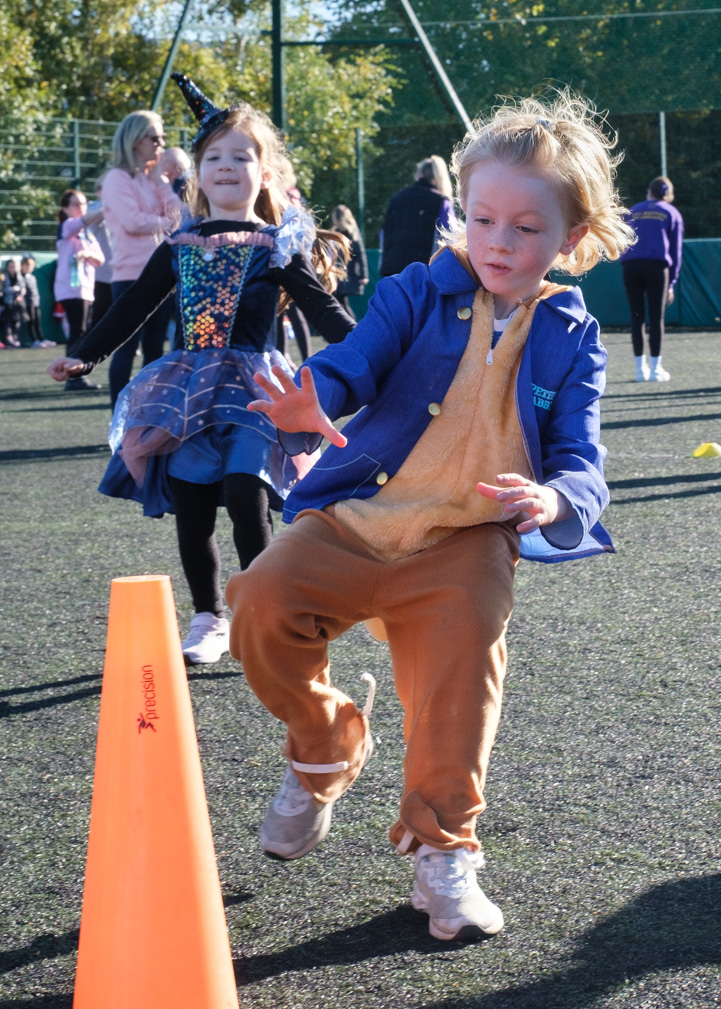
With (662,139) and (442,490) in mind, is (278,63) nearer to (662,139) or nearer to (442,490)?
(662,139)

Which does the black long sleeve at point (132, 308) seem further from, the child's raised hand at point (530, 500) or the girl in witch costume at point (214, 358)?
the child's raised hand at point (530, 500)

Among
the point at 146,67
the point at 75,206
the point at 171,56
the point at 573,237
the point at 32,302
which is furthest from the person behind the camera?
the point at 146,67

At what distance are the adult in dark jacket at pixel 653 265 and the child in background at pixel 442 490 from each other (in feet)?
31.9

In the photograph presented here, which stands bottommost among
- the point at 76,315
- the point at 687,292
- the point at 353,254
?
the point at 687,292

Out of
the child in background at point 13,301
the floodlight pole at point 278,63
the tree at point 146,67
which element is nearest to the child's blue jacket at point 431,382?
the floodlight pole at point 278,63

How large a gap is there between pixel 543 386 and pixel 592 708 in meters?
1.13

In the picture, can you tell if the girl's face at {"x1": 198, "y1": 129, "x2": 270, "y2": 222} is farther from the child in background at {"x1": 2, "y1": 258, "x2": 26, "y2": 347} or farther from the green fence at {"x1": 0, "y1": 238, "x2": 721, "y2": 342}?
the child in background at {"x1": 2, "y1": 258, "x2": 26, "y2": 347}

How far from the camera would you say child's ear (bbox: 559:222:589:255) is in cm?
247

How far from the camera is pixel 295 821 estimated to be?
234 cm

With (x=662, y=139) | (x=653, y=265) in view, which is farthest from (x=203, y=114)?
(x=662, y=139)

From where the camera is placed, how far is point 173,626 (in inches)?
77.9

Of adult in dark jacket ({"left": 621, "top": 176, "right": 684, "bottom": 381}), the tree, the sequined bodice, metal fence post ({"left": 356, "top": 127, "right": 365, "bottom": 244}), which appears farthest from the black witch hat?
the tree

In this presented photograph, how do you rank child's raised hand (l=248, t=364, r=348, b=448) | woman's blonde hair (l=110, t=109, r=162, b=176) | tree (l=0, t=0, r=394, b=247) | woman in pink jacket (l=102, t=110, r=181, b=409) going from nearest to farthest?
child's raised hand (l=248, t=364, r=348, b=448) → woman's blonde hair (l=110, t=109, r=162, b=176) → woman in pink jacket (l=102, t=110, r=181, b=409) → tree (l=0, t=0, r=394, b=247)

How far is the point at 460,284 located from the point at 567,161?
0.31m
